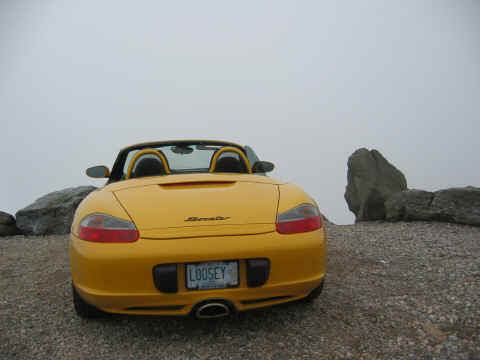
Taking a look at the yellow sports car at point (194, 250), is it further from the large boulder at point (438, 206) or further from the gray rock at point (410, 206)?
the gray rock at point (410, 206)

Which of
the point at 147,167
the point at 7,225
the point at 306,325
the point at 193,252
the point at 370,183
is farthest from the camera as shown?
the point at 370,183

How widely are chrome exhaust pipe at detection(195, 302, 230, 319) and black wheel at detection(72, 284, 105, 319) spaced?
34.3 inches

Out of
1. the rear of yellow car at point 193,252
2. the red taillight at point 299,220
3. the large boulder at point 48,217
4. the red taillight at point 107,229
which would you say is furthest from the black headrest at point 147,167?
the large boulder at point 48,217

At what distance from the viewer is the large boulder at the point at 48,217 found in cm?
752

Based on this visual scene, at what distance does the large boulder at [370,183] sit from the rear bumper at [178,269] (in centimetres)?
646

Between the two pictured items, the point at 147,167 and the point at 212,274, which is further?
the point at 147,167

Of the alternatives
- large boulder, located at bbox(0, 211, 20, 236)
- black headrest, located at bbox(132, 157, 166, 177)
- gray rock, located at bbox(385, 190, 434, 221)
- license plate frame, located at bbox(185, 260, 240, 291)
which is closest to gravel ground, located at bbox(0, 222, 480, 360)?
license plate frame, located at bbox(185, 260, 240, 291)

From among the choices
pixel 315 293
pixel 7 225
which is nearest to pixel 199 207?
pixel 315 293

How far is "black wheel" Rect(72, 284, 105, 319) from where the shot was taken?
2.39 meters

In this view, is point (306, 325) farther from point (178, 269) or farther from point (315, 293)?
point (178, 269)

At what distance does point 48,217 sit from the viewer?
7.59m

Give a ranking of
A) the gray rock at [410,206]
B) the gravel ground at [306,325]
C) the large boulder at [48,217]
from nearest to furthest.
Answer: the gravel ground at [306,325] → the gray rock at [410,206] → the large boulder at [48,217]

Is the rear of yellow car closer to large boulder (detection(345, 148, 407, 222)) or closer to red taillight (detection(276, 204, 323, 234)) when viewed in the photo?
red taillight (detection(276, 204, 323, 234))

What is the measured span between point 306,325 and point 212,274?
914mm
